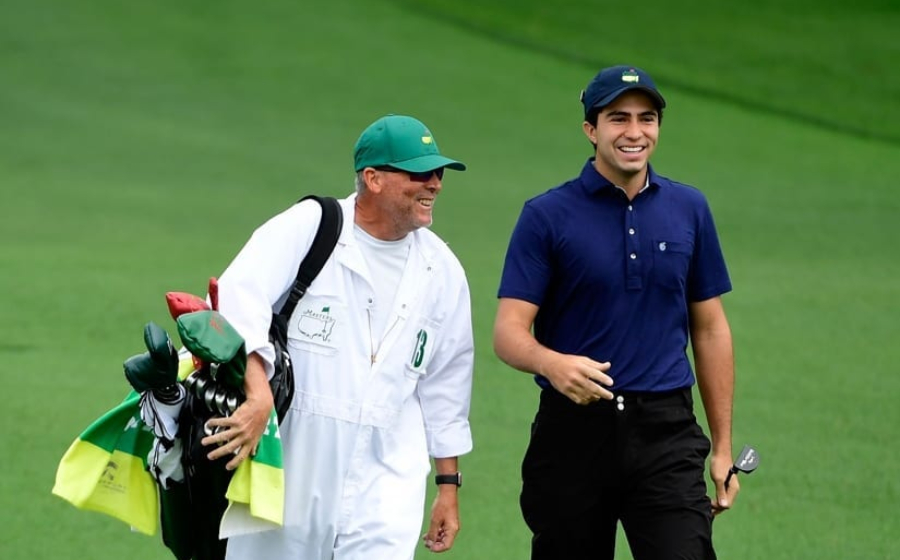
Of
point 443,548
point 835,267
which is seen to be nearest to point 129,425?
point 443,548

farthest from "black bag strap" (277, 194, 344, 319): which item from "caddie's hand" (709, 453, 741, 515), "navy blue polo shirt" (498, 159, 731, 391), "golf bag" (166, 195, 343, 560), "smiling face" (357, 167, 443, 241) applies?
"caddie's hand" (709, 453, 741, 515)

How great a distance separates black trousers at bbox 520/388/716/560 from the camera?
6160 mm

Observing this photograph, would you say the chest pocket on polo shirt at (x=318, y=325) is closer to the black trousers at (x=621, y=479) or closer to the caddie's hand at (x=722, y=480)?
the black trousers at (x=621, y=479)

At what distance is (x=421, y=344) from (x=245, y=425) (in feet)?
2.58

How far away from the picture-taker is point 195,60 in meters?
25.8

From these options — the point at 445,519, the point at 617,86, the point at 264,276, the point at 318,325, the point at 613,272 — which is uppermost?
the point at 617,86

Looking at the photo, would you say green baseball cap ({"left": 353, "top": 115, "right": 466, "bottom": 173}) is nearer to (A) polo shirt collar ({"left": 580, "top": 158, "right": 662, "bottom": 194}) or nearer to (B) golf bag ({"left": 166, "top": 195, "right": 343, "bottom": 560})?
(B) golf bag ({"left": 166, "top": 195, "right": 343, "bottom": 560})

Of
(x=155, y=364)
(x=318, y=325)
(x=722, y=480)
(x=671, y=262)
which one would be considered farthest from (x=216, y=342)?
(x=722, y=480)

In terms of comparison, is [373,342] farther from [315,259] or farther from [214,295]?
[214,295]

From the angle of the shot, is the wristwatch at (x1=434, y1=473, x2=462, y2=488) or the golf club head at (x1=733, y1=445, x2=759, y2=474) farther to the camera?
the golf club head at (x1=733, y1=445, x2=759, y2=474)

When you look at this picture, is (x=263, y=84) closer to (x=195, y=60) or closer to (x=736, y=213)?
(x=195, y=60)

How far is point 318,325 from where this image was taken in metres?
5.99

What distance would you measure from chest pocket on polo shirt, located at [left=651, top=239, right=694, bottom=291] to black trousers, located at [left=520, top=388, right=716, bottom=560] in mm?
394

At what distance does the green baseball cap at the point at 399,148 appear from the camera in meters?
6.05
